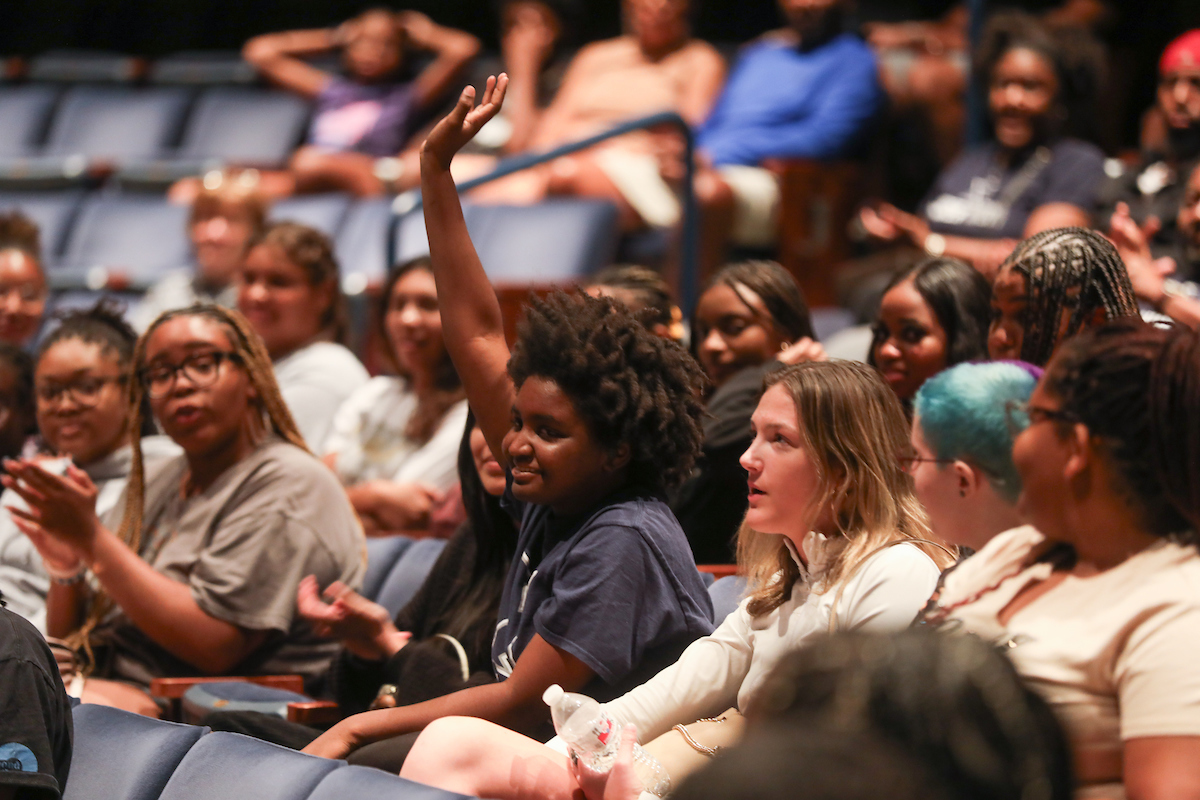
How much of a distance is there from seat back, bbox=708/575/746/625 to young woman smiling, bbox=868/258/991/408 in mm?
534

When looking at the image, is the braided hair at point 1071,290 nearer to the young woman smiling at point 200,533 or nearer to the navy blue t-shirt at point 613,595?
the navy blue t-shirt at point 613,595

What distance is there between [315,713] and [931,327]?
122cm

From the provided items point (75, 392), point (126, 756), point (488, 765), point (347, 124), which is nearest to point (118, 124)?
point (347, 124)

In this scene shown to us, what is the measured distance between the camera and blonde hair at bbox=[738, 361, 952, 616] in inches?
61.1

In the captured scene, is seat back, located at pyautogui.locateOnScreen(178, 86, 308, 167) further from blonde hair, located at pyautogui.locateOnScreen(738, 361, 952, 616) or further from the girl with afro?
blonde hair, located at pyautogui.locateOnScreen(738, 361, 952, 616)

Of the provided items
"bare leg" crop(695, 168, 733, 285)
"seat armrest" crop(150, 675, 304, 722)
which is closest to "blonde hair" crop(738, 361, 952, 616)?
"seat armrest" crop(150, 675, 304, 722)

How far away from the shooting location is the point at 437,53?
5.54 metres

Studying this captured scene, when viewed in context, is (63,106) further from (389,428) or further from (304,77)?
(389,428)

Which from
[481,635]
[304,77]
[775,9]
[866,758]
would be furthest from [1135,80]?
[866,758]

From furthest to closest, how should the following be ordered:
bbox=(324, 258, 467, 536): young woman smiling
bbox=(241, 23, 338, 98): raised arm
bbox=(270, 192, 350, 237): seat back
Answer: bbox=(241, 23, 338, 98): raised arm < bbox=(270, 192, 350, 237): seat back < bbox=(324, 258, 467, 536): young woman smiling

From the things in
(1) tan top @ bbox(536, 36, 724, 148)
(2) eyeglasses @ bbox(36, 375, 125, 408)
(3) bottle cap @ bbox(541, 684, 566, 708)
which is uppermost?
(1) tan top @ bbox(536, 36, 724, 148)

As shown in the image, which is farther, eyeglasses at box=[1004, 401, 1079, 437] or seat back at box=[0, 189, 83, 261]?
seat back at box=[0, 189, 83, 261]

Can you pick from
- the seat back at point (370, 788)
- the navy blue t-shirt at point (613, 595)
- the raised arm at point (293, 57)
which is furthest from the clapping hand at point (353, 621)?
the raised arm at point (293, 57)

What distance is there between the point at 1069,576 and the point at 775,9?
503cm
